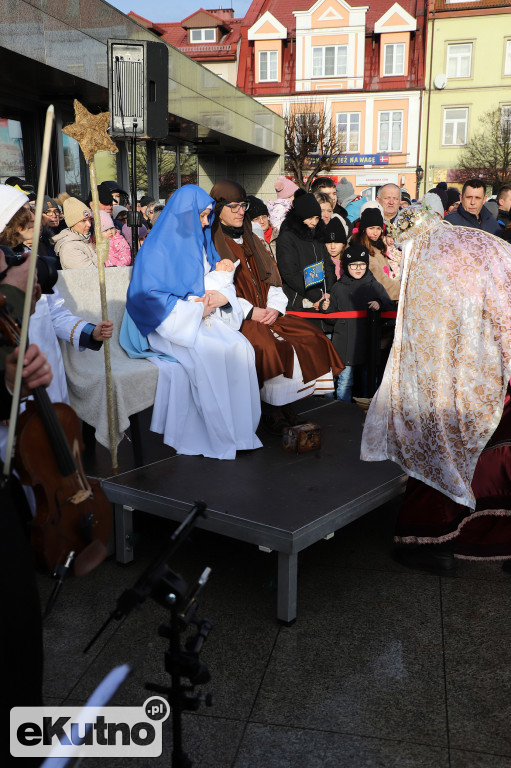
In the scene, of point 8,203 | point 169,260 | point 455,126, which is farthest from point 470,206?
point 455,126

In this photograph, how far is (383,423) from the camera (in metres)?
3.70

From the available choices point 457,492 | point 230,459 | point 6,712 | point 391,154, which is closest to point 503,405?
Result: point 457,492

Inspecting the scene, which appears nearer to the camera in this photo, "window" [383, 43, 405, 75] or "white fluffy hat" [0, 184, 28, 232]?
"white fluffy hat" [0, 184, 28, 232]

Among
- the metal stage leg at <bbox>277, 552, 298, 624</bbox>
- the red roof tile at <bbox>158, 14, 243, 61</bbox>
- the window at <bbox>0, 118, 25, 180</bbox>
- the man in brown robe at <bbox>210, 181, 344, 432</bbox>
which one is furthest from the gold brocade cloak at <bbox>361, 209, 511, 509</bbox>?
the red roof tile at <bbox>158, 14, 243, 61</bbox>

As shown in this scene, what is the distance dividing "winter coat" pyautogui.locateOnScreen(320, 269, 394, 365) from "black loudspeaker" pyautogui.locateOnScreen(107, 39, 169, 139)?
2.27 metres

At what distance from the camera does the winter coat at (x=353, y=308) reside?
6.24 metres

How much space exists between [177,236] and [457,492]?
2.24 m

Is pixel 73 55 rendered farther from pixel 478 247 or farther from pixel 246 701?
pixel 246 701

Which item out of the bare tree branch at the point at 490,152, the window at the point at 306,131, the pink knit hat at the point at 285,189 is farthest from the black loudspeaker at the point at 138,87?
the window at the point at 306,131

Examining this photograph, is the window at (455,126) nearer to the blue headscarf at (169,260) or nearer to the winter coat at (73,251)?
the winter coat at (73,251)

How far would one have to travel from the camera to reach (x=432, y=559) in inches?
147

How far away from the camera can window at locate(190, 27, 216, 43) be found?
129ft

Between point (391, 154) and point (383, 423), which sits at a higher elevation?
point (391, 154)

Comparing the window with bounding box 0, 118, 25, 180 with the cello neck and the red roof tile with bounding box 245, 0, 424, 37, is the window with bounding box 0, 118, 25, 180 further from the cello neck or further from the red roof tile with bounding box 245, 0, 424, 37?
the red roof tile with bounding box 245, 0, 424, 37
